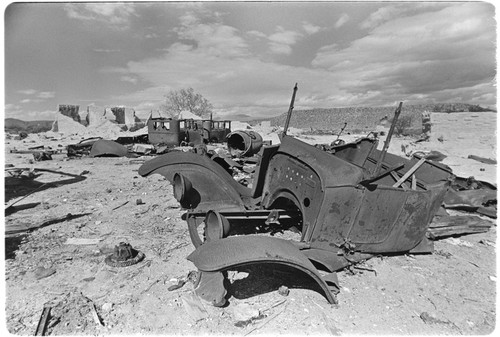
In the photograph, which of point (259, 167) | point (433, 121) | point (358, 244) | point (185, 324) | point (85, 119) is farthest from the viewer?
point (85, 119)

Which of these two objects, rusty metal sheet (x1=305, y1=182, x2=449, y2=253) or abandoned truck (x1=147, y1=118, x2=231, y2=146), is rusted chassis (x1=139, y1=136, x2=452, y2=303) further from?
abandoned truck (x1=147, y1=118, x2=231, y2=146)

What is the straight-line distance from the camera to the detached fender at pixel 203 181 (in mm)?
4277

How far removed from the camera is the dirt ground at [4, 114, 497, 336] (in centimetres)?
251

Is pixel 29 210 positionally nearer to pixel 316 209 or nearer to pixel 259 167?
pixel 259 167

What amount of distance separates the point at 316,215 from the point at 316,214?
1cm

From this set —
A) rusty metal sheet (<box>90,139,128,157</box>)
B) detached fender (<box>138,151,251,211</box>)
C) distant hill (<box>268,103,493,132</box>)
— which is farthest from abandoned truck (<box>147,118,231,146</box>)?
distant hill (<box>268,103,493,132</box>)

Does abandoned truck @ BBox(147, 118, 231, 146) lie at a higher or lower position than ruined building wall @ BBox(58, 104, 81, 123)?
lower

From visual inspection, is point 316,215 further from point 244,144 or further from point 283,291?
point 244,144

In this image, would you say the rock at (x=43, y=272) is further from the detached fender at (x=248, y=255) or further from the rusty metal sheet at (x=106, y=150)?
the rusty metal sheet at (x=106, y=150)

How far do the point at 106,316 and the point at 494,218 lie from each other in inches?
248

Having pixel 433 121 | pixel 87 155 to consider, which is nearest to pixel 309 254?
pixel 87 155

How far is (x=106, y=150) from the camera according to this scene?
12.6 m

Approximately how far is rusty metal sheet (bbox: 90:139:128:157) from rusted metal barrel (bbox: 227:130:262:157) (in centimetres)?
493

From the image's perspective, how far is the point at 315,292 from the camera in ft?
9.68
